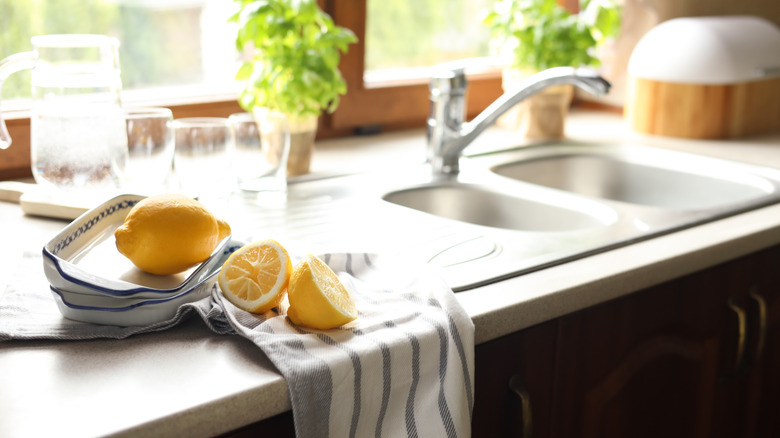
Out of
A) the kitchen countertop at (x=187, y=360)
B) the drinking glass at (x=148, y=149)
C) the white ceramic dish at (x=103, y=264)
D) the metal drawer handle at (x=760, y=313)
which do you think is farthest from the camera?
the metal drawer handle at (x=760, y=313)

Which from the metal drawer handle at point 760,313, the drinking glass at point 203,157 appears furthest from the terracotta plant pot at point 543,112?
the drinking glass at point 203,157

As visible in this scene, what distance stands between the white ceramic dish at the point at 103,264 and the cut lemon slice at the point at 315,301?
0.10m

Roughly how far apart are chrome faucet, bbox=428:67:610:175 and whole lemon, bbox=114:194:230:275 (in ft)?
2.22

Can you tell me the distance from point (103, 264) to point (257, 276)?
0.18 meters

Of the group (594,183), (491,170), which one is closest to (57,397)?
(491,170)

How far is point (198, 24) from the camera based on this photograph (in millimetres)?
1544

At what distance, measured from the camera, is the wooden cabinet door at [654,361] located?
1.02 metres

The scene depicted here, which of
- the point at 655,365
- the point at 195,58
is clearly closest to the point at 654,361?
the point at 655,365

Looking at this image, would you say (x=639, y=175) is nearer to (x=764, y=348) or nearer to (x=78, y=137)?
(x=764, y=348)

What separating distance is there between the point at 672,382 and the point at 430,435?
52cm

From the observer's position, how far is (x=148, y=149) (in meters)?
1.14

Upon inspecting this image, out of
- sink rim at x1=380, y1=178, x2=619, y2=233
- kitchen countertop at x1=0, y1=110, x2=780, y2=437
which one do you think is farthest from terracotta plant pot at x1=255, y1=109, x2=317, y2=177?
kitchen countertop at x1=0, y1=110, x2=780, y2=437

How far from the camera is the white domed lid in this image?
1744mm

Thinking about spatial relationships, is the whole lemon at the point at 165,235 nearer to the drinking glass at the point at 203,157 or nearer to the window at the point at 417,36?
the drinking glass at the point at 203,157
